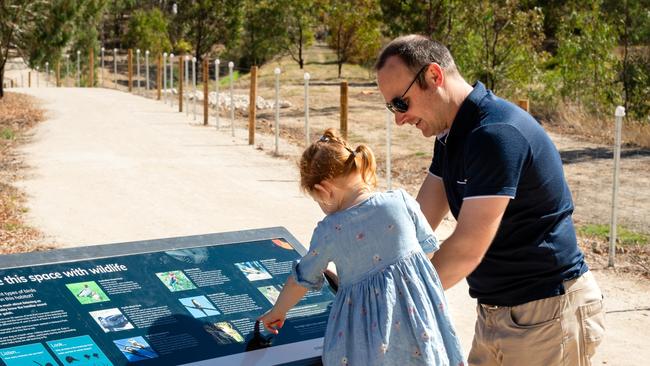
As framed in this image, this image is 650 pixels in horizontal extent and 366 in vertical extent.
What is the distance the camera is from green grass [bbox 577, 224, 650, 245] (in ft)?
29.9

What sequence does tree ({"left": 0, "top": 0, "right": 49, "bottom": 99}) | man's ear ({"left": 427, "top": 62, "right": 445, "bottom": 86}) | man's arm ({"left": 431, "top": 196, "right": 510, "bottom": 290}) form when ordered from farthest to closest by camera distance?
tree ({"left": 0, "top": 0, "right": 49, "bottom": 99})
man's ear ({"left": 427, "top": 62, "right": 445, "bottom": 86})
man's arm ({"left": 431, "top": 196, "right": 510, "bottom": 290})

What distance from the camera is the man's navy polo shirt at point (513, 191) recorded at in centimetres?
278

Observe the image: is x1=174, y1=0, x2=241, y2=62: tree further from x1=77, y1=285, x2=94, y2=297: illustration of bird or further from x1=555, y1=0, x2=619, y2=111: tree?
x1=77, y1=285, x2=94, y2=297: illustration of bird

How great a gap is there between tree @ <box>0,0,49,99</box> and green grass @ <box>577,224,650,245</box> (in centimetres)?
2184

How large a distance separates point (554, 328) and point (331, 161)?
38.1 inches

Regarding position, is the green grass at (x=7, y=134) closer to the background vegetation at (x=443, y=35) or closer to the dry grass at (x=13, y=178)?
the dry grass at (x=13, y=178)

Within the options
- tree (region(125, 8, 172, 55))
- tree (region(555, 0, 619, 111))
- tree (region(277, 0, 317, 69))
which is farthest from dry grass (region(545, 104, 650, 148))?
tree (region(125, 8, 172, 55))

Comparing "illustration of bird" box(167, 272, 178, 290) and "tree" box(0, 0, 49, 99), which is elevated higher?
"tree" box(0, 0, 49, 99)

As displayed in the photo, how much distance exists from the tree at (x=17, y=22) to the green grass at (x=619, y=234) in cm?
2184

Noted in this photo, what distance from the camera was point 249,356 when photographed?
3.17 metres

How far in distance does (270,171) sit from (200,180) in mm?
1273

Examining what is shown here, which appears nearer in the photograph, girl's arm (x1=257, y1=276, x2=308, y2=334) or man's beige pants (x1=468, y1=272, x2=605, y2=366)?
girl's arm (x1=257, y1=276, x2=308, y2=334)

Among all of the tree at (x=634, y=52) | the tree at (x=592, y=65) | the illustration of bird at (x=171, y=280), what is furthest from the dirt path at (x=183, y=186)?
the tree at (x=634, y=52)

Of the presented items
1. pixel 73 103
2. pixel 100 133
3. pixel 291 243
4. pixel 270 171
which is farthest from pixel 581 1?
pixel 291 243
